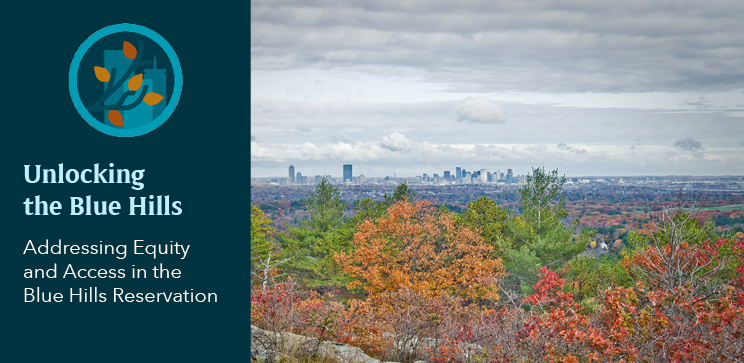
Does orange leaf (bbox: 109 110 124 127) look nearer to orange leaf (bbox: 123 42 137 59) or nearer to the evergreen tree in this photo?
orange leaf (bbox: 123 42 137 59)

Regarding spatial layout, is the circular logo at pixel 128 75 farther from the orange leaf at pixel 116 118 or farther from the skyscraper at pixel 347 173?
the skyscraper at pixel 347 173

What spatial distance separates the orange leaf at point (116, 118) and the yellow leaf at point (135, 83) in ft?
0.98

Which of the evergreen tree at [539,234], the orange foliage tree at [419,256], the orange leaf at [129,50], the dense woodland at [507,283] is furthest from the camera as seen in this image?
the evergreen tree at [539,234]

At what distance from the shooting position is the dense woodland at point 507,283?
709 centimetres

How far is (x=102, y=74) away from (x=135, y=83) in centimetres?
34

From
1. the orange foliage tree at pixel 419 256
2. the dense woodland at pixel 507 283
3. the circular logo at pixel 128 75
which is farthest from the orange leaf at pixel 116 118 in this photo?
the orange foliage tree at pixel 419 256

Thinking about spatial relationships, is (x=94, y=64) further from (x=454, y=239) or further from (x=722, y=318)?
(x=454, y=239)

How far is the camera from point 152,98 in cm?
487

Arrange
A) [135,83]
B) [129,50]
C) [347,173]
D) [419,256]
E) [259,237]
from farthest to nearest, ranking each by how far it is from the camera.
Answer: [347,173] < [259,237] < [419,256] < [129,50] < [135,83]

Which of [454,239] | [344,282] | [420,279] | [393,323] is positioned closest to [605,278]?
[454,239]

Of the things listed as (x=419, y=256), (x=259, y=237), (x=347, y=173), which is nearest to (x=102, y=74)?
(x=419, y=256)

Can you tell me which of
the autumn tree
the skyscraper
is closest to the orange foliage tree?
the autumn tree

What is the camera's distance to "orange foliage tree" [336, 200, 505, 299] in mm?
23672

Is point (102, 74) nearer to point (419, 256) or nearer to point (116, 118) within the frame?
point (116, 118)
